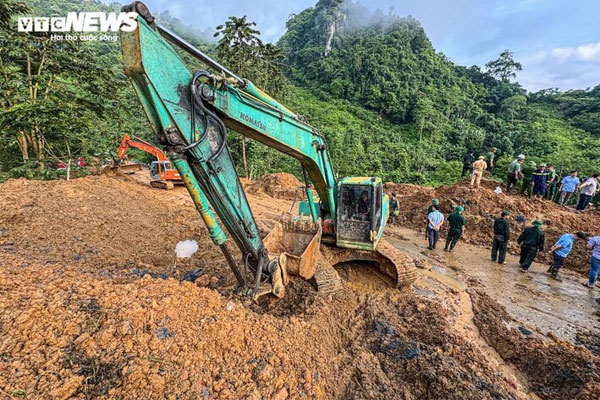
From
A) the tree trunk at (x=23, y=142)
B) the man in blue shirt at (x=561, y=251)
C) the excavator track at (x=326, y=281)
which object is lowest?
the excavator track at (x=326, y=281)

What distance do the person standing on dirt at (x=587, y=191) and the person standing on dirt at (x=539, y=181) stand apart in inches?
40.8

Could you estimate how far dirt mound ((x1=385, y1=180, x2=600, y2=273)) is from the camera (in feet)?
27.6

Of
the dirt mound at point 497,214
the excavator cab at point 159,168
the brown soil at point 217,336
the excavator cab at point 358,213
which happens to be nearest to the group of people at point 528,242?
the dirt mound at point 497,214

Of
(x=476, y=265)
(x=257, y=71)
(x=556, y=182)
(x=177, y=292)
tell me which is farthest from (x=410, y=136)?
(x=177, y=292)

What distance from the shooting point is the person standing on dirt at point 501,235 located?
7.27 m

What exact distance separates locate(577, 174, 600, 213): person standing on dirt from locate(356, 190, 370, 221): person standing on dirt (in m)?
9.88

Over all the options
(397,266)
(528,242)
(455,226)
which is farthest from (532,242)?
(397,266)

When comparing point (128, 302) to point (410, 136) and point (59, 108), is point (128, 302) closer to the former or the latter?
point (59, 108)

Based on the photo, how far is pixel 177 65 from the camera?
96.0 inches

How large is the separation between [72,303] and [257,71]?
20.7m

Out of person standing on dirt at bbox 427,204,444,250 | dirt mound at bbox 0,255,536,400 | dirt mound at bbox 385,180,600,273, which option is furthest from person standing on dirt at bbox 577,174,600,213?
dirt mound at bbox 0,255,536,400

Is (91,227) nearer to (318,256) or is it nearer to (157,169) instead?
(318,256)

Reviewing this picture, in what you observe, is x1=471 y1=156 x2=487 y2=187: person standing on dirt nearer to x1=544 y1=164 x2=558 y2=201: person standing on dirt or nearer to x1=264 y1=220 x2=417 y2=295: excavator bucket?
x1=544 y1=164 x2=558 y2=201: person standing on dirt

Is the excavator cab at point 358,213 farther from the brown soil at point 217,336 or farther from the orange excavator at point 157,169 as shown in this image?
the orange excavator at point 157,169
